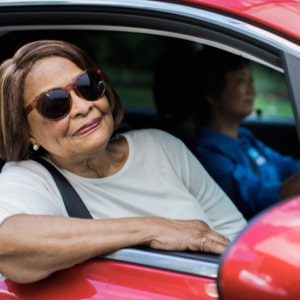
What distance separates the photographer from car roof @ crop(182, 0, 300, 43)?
2006 mm

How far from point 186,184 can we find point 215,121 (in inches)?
44.3

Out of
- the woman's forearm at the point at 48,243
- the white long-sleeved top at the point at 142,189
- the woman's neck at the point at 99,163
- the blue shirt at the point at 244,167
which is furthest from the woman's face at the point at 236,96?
the woman's forearm at the point at 48,243

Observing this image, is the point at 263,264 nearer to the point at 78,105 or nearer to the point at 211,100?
the point at 78,105

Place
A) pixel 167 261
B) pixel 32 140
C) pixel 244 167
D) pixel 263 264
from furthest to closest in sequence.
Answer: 1. pixel 244 167
2. pixel 32 140
3. pixel 167 261
4. pixel 263 264

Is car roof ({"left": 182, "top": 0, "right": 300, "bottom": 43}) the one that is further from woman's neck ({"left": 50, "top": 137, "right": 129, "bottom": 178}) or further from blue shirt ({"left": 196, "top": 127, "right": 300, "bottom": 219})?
blue shirt ({"left": 196, "top": 127, "right": 300, "bottom": 219})

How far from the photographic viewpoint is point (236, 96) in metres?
3.68

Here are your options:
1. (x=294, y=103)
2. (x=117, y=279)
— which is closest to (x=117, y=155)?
(x=117, y=279)

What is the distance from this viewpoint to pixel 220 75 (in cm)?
366

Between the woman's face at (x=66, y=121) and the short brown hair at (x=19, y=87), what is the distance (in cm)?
2

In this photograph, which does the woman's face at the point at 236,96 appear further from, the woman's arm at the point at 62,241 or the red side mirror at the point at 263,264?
the red side mirror at the point at 263,264

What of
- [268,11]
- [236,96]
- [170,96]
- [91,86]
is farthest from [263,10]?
[170,96]

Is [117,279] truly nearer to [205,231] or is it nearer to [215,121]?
[205,231]

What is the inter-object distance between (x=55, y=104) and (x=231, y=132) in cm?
155

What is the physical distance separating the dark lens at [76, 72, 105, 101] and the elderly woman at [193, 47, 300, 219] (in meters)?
1.01
